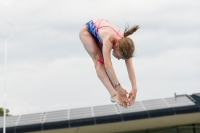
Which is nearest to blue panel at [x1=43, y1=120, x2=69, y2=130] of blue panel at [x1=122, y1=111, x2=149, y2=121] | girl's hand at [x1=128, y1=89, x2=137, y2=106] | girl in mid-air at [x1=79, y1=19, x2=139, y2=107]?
blue panel at [x1=122, y1=111, x2=149, y2=121]

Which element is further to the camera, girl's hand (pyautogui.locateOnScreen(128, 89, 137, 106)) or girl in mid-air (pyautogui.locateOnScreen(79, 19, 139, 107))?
girl's hand (pyautogui.locateOnScreen(128, 89, 137, 106))

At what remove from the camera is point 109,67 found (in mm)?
7398

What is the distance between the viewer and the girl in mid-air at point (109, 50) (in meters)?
7.27

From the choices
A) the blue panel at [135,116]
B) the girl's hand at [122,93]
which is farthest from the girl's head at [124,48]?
the blue panel at [135,116]

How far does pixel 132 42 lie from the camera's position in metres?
7.22

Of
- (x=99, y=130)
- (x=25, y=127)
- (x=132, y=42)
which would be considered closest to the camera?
(x=132, y=42)

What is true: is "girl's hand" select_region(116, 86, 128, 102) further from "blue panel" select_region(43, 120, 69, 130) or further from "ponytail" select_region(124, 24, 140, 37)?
"blue panel" select_region(43, 120, 69, 130)

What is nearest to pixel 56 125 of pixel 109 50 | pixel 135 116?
pixel 135 116

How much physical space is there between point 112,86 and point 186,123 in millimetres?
20337

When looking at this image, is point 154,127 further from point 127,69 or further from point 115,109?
point 127,69

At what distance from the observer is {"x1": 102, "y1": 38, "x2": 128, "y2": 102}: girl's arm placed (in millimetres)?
7266

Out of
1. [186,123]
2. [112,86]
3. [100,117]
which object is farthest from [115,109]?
[112,86]

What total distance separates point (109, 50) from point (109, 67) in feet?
0.85

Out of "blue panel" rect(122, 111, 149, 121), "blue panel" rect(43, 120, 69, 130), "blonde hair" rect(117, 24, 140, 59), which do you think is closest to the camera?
"blonde hair" rect(117, 24, 140, 59)
